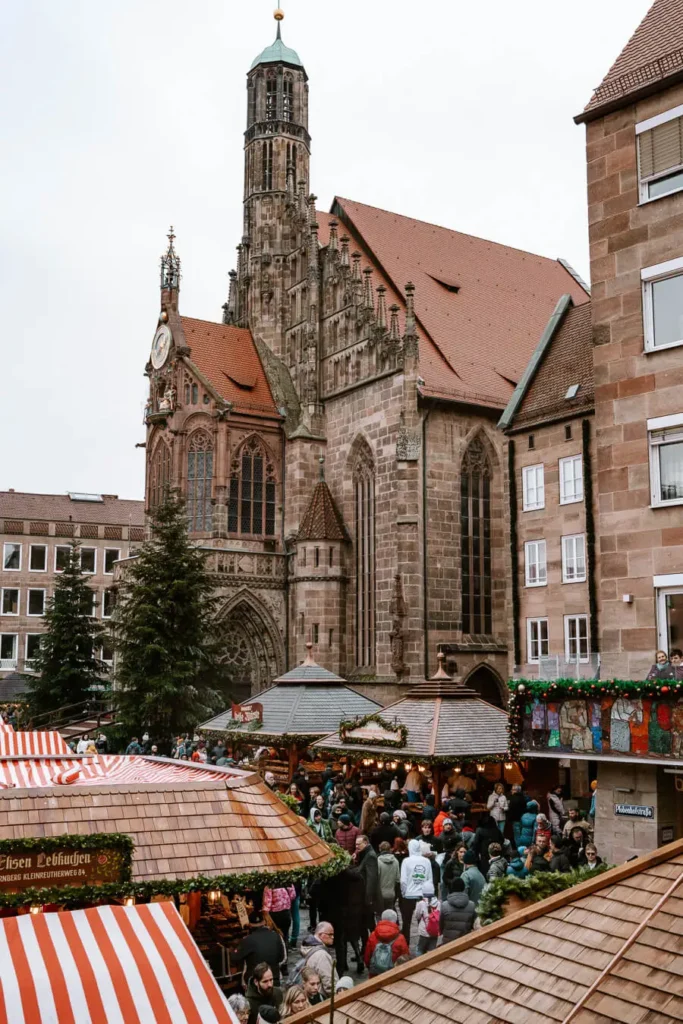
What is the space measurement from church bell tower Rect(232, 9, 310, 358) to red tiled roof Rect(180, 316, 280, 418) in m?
0.83

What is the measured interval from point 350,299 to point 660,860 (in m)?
32.3

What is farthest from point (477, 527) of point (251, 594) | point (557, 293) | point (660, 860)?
point (660, 860)

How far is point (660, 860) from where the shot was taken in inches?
218

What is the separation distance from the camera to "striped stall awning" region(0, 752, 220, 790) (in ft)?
36.9

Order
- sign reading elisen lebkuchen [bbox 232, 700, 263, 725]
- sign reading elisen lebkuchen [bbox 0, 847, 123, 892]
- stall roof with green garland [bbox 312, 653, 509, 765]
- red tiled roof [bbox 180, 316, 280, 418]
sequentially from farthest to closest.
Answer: red tiled roof [bbox 180, 316, 280, 418] → sign reading elisen lebkuchen [bbox 232, 700, 263, 725] → stall roof with green garland [bbox 312, 653, 509, 765] → sign reading elisen lebkuchen [bbox 0, 847, 123, 892]

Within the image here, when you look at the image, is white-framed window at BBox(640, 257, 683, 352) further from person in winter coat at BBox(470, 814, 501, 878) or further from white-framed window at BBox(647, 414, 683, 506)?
person in winter coat at BBox(470, 814, 501, 878)

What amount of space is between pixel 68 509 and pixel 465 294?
30550 millimetres

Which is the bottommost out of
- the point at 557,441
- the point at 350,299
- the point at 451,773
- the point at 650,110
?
the point at 451,773

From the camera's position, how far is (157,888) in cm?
941

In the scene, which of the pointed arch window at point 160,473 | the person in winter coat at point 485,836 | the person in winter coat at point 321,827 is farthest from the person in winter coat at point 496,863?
the pointed arch window at point 160,473

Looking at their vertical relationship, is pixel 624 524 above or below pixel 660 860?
above

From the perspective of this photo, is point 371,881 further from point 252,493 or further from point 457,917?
point 252,493

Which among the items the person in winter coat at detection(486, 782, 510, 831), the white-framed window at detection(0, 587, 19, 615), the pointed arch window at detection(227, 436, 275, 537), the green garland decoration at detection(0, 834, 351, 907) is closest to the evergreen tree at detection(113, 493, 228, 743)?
the pointed arch window at detection(227, 436, 275, 537)

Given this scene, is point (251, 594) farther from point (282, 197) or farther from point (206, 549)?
point (282, 197)
